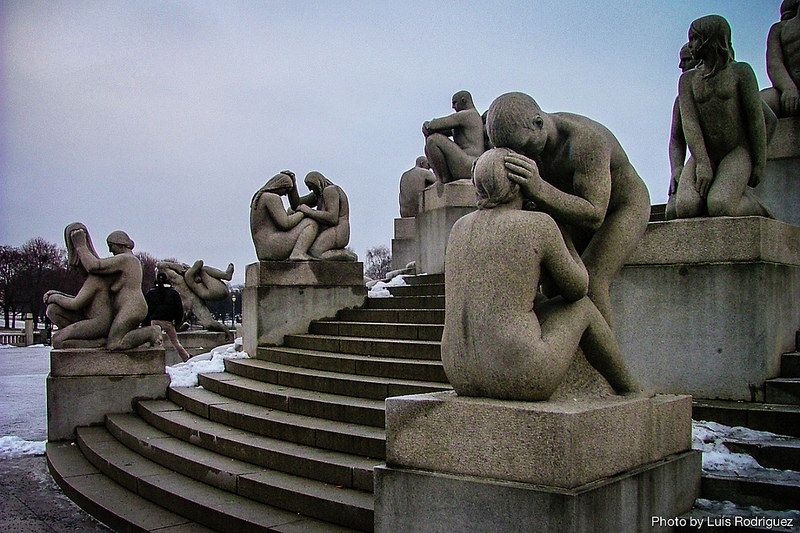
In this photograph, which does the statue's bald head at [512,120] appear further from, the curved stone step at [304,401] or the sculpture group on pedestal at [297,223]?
the sculpture group on pedestal at [297,223]

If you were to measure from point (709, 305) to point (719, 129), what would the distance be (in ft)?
5.58

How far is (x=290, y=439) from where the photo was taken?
7.40 m

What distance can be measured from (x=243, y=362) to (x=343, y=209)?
11.2 feet

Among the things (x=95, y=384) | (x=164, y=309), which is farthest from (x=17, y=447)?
(x=164, y=309)

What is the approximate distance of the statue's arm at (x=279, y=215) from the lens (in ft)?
40.2

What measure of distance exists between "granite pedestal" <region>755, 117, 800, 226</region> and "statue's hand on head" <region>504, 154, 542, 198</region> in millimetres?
7498

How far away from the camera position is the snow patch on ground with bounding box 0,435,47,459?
1030cm

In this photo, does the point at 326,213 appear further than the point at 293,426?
Yes

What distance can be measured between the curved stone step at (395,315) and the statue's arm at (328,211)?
5.32ft

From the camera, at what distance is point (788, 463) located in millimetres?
5160

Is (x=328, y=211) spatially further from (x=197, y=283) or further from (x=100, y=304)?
(x=197, y=283)

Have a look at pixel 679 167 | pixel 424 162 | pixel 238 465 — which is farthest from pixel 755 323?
pixel 424 162

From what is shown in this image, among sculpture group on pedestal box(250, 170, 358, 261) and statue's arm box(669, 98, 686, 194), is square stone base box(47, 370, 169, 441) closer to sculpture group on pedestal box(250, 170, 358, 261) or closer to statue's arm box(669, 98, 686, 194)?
sculpture group on pedestal box(250, 170, 358, 261)

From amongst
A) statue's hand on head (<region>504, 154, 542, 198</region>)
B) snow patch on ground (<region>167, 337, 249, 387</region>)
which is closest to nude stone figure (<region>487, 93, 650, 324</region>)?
statue's hand on head (<region>504, 154, 542, 198</region>)
